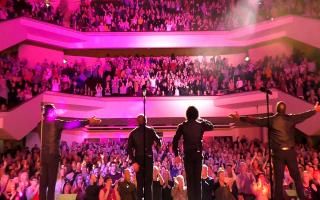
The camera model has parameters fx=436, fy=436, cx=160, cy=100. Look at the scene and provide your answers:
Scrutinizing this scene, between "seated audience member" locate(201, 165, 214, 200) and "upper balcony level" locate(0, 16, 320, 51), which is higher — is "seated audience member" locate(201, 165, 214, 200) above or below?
below

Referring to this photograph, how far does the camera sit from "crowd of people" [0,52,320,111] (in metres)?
15.7

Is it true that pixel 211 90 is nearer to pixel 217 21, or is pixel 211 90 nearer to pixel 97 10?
A: pixel 217 21

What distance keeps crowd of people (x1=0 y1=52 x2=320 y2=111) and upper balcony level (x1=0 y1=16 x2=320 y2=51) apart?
0.68 meters

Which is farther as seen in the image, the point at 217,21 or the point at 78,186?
the point at 217,21

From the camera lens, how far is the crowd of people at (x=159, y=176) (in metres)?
8.86

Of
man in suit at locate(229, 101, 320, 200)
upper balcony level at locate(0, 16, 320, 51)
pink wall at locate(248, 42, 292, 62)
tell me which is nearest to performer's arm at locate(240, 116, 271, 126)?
man in suit at locate(229, 101, 320, 200)

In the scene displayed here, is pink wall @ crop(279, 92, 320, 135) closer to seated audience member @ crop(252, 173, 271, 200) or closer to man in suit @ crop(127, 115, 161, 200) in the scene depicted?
seated audience member @ crop(252, 173, 271, 200)

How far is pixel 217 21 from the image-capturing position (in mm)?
19969

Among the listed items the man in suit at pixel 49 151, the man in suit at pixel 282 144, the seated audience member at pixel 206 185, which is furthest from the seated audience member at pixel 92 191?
the man in suit at pixel 282 144

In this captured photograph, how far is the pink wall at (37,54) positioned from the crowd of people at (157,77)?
655mm

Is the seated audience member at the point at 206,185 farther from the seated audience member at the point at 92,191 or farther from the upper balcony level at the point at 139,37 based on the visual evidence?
Result: the upper balcony level at the point at 139,37

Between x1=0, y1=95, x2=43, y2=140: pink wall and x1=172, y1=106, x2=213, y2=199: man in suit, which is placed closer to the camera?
x1=172, y1=106, x2=213, y2=199: man in suit

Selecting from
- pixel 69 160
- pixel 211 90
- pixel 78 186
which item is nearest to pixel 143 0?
pixel 211 90

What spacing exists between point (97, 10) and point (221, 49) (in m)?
6.24
